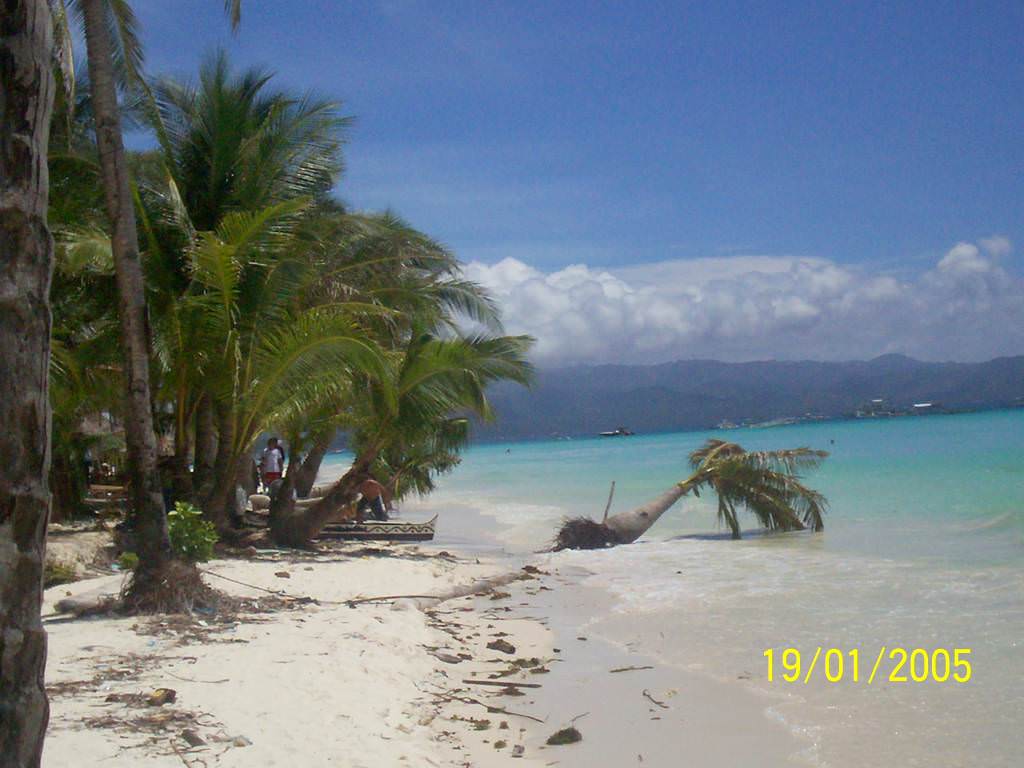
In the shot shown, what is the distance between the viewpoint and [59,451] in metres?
13.6

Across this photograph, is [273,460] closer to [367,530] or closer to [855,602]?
[367,530]

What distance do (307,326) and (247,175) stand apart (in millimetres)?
2769

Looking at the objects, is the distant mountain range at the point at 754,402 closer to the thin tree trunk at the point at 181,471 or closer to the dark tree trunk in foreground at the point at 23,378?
the thin tree trunk at the point at 181,471

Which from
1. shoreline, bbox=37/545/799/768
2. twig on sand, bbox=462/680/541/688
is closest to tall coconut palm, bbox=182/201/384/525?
shoreline, bbox=37/545/799/768

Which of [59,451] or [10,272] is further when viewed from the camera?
[59,451]

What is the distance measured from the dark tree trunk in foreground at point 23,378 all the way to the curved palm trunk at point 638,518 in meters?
14.4

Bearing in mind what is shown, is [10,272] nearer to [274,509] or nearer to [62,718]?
[62,718]

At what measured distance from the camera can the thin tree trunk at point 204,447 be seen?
40.9ft

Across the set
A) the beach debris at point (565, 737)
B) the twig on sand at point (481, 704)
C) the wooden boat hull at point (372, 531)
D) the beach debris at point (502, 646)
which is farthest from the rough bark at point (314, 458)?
→ the beach debris at point (565, 737)

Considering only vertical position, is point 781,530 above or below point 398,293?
below

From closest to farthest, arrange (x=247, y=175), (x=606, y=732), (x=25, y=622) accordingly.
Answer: (x=25, y=622) → (x=606, y=732) → (x=247, y=175)

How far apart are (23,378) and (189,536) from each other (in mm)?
6253

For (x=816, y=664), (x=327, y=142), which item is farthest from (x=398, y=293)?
(x=816, y=664)
